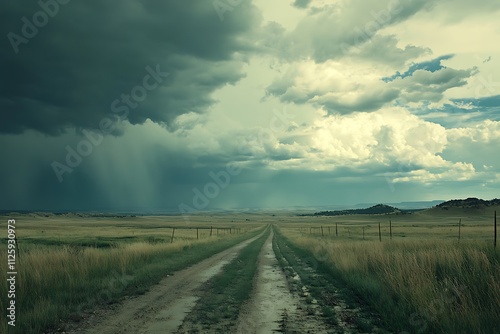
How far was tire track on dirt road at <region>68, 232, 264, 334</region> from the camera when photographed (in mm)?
8273

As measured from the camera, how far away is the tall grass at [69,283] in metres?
9.18

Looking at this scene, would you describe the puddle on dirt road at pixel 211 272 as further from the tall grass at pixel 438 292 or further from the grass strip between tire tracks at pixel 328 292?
the tall grass at pixel 438 292

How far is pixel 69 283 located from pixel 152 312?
15.7 feet

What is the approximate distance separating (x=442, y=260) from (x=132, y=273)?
40.7ft

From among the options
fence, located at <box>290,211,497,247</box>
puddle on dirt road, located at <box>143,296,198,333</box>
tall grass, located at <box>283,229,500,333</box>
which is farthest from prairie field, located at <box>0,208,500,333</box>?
fence, located at <box>290,211,497,247</box>

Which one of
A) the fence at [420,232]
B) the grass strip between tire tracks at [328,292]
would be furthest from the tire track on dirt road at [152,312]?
the fence at [420,232]

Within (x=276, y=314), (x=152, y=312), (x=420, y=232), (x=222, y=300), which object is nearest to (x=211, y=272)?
(x=222, y=300)

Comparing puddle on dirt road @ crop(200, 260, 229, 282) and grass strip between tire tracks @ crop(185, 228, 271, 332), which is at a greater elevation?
grass strip between tire tracks @ crop(185, 228, 271, 332)

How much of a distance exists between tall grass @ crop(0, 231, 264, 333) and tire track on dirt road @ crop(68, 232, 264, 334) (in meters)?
0.75

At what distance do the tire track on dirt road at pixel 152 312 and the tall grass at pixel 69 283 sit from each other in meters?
0.75

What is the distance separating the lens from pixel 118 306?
1059cm

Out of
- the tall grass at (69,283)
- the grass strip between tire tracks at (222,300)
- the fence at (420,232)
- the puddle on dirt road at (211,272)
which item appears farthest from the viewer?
the fence at (420,232)

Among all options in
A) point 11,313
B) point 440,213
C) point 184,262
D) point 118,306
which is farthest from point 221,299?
point 440,213

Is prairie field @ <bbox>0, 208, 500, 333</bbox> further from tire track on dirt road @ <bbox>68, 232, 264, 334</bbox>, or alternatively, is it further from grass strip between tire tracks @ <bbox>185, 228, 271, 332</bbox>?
tire track on dirt road @ <bbox>68, 232, 264, 334</bbox>
